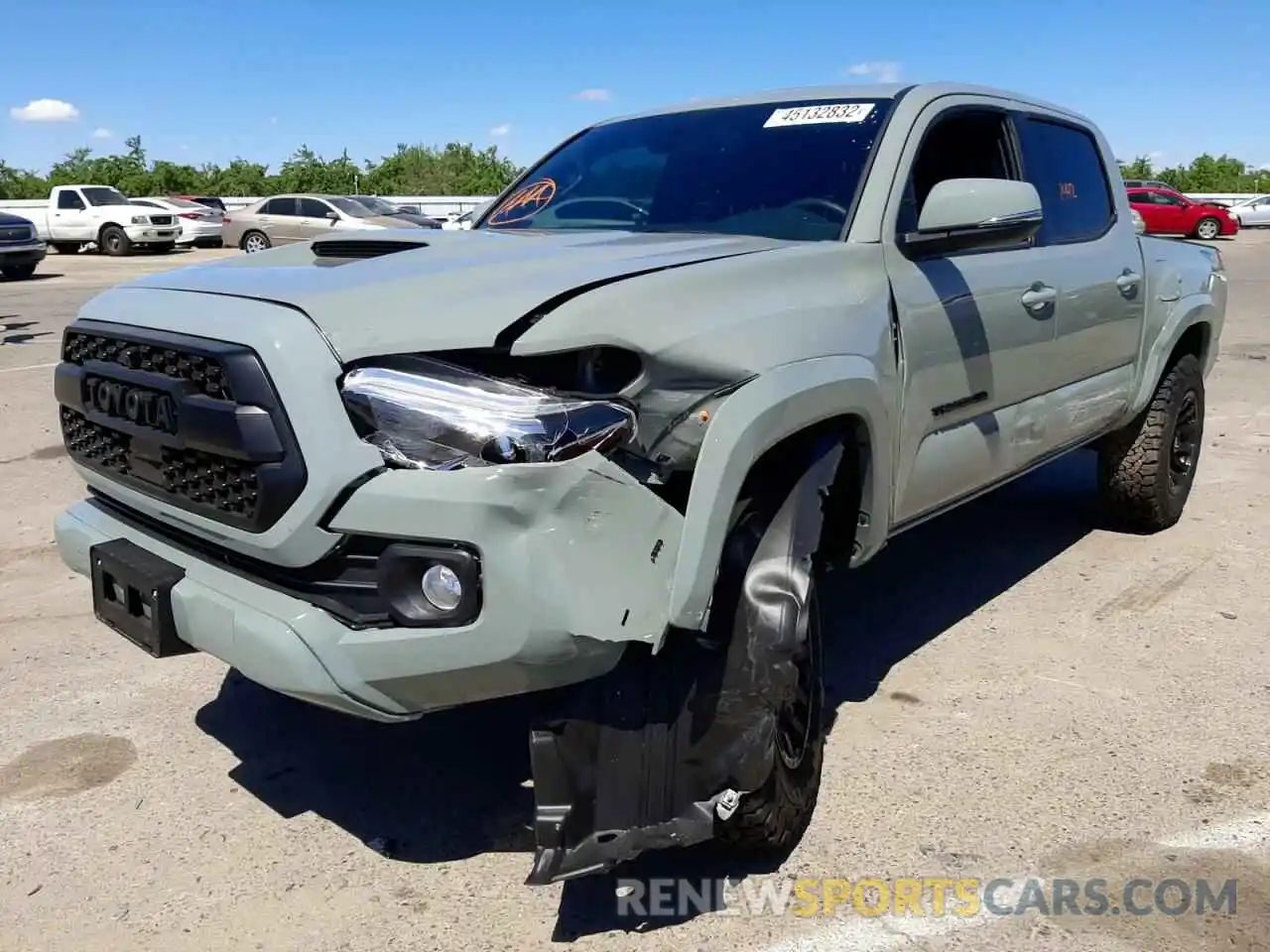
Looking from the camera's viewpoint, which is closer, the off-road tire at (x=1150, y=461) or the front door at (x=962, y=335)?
the front door at (x=962, y=335)

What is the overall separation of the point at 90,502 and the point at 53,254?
93.0 ft

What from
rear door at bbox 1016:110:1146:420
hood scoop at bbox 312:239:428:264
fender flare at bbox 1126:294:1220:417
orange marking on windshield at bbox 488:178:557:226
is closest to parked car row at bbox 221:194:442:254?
fender flare at bbox 1126:294:1220:417

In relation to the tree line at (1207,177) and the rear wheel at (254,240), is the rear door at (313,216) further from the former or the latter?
the tree line at (1207,177)

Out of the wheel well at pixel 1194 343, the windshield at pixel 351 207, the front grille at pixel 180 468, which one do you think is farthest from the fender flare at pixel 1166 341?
the windshield at pixel 351 207

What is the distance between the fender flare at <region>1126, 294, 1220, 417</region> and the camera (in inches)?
193

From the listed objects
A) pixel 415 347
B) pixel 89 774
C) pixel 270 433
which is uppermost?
pixel 415 347

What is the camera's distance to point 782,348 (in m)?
2.65

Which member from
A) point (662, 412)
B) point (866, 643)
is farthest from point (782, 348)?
point (866, 643)

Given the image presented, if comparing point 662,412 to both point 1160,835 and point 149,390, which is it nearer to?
point 149,390

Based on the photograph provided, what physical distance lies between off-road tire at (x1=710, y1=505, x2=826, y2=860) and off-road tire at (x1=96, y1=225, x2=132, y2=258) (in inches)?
1066

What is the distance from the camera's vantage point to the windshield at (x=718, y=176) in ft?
11.0

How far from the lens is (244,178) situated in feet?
168

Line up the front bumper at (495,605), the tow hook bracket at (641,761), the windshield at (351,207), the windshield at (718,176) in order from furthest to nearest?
the windshield at (351,207) → the windshield at (718,176) → the tow hook bracket at (641,761) → the front bumper at (495,605)

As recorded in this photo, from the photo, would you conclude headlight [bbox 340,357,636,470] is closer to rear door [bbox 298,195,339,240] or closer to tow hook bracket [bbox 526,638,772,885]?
tow hook bracket [bbox 526,638,772,885]
